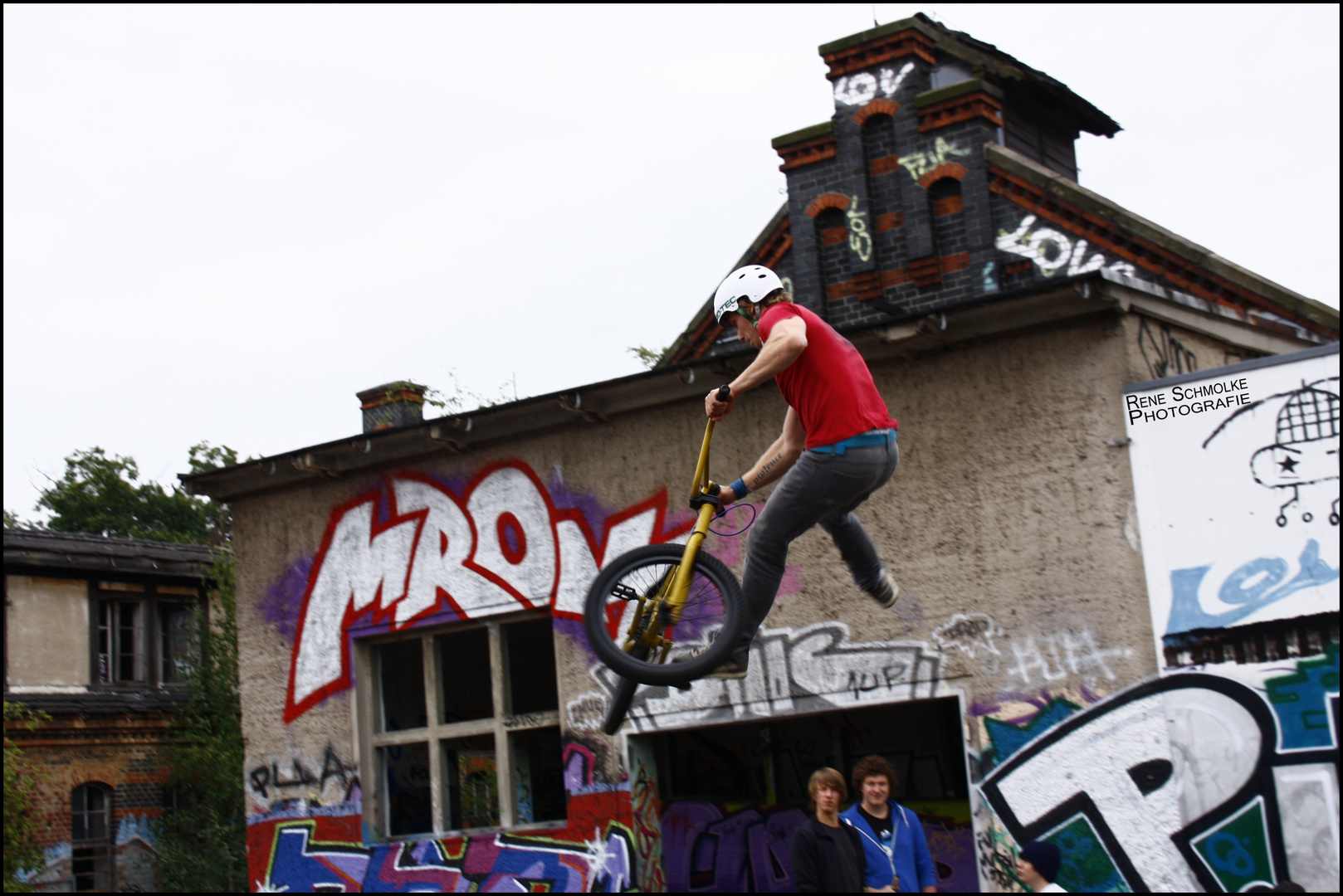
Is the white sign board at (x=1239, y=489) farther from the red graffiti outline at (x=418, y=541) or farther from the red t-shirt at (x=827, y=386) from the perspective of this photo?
the red t-shirt at (x=827, y=386)

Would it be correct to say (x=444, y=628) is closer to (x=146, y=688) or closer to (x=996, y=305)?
(x=996, y=305)

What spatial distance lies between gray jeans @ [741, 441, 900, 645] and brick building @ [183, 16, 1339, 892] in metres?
3.57

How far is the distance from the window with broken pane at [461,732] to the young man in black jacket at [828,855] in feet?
15.5

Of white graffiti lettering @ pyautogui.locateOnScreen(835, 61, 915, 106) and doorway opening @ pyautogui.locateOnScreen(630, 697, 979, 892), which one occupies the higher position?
white graffiti lettering @ pyautogui.locateOnScreen(835, 61, 915, 106)

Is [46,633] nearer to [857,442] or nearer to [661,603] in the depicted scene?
[661,603]

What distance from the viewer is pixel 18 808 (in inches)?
701

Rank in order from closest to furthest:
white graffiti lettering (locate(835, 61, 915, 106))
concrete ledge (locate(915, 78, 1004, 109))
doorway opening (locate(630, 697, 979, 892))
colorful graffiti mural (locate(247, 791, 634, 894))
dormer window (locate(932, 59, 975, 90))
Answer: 1. colorful graffiti mural (locate(247, 791, 634, 894))
2. doorway opening (locate(630, 697, 979, 892))
3. concrete ledge (locate(915, 78, 1004, 109))
4. white graffiti lettering (locate(835, 61, 915, 106))
5. dormer window (locate(932, 59, 975, 90))

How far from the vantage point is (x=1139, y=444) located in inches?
333

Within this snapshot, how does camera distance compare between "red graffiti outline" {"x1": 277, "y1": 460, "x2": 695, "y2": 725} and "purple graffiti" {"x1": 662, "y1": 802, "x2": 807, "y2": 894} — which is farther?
"purple graffiti" {"x1": 662, "y1": 802, "x2": 807, "y2": 894}

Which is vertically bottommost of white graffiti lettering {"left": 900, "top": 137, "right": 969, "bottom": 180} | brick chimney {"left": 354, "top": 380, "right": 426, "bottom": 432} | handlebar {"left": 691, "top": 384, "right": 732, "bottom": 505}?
handlebar {"left": 691, "top": 384, "right": 732, "bottom": 505}

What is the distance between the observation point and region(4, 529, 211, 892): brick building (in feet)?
67.2

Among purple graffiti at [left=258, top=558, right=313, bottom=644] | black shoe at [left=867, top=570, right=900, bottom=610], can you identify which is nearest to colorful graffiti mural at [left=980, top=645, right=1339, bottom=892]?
black shoe at [left=867, top=570, right=900, bottom=610]

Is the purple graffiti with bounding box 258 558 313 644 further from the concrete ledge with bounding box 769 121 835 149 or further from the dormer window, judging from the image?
the dormer window

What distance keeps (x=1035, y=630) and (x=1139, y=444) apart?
4.27ft
